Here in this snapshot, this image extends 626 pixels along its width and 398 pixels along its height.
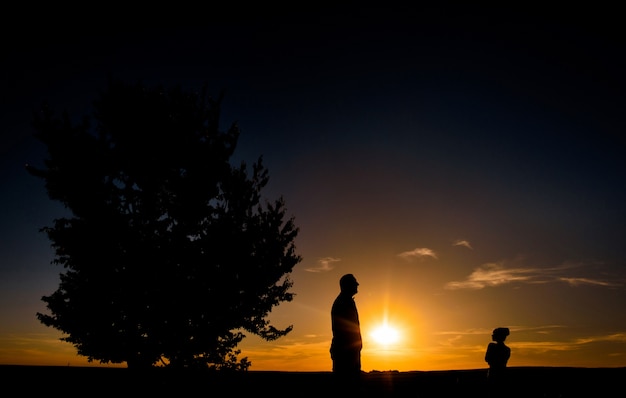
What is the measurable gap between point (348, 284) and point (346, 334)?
2.49 feet

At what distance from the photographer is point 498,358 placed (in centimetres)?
673

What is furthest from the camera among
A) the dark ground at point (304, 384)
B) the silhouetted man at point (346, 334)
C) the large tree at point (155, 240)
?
the large tree at point (155, 240)

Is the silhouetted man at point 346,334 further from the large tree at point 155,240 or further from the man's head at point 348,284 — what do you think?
the large tree at point 155,240

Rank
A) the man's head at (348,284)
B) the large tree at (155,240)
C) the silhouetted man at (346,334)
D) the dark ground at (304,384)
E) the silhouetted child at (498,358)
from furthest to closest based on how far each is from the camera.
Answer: the large tree at (155,240) → the dark ground at (304,384) → the silhouetted child at (498,358) → the man's head at (348,284) → the silhouetted man at (346,334)

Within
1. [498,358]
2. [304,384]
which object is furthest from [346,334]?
[304,384]

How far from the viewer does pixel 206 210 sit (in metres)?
14.5

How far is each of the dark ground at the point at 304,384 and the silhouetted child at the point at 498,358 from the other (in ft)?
5.55

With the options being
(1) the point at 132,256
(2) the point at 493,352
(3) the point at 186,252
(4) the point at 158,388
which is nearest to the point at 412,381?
(2) the point at 493,352

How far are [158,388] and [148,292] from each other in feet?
13.7

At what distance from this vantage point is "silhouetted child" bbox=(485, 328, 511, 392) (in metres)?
6.67

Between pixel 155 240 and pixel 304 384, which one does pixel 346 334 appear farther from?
pixel 155 240

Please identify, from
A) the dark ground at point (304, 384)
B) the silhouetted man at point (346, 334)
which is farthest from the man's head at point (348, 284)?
the dark ground at point (304, 384)

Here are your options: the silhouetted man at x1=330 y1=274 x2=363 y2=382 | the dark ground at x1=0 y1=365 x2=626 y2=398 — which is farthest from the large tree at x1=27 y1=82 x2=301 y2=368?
the silhouetted man at x1=330 y1=274 x2=363 y2=382

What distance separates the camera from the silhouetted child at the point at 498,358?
6.67 meters
